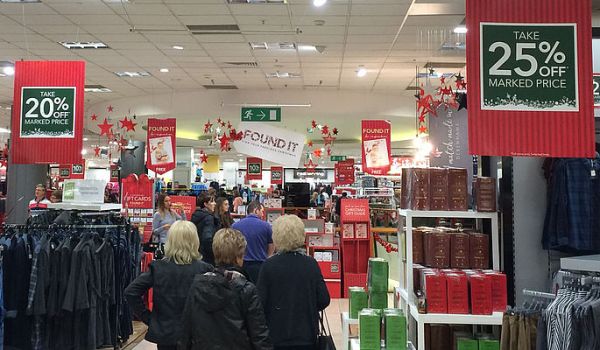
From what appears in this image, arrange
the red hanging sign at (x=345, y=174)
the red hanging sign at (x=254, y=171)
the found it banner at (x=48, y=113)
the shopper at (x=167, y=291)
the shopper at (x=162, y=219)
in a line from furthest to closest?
the red hanging sign at (x=254, y=171)
the red hanging sign at (x=345, y=174)
the shopper at (x=162, y=219)
the found it banner at (x=48, y=113)
the shopper at (x=167, y=291)

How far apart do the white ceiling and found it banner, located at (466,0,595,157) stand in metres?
5.37

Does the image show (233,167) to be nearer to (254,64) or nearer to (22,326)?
(254,64)

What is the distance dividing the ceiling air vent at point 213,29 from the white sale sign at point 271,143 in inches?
68.7

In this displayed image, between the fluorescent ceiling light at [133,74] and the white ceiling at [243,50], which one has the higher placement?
the fluorescent ceiling light at [133,74]

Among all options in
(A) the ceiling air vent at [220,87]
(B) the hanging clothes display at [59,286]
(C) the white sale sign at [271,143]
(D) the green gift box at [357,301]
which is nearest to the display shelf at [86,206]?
(B) the hanging clothes display at [59,286]

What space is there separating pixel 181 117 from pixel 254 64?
4824 millimetres

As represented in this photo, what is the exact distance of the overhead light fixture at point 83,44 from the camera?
34.1 feet

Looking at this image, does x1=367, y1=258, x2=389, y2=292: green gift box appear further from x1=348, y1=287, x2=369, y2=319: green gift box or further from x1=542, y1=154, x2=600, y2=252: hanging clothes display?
x1=542, y1=154, x2=600, y2=252: hanging clothes display

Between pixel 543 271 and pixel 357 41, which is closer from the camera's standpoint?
pixel 543 271

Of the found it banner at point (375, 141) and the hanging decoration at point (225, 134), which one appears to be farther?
the found it banner at point (375, 141)

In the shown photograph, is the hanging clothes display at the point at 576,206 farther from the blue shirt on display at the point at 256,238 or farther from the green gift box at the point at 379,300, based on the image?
the blue shirt on display at the point at 256,238

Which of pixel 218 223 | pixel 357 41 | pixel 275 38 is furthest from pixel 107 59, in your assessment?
pixel 218 223

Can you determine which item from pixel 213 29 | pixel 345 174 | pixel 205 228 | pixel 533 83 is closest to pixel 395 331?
pixel 533 83

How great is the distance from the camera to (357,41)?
10.2 meters
